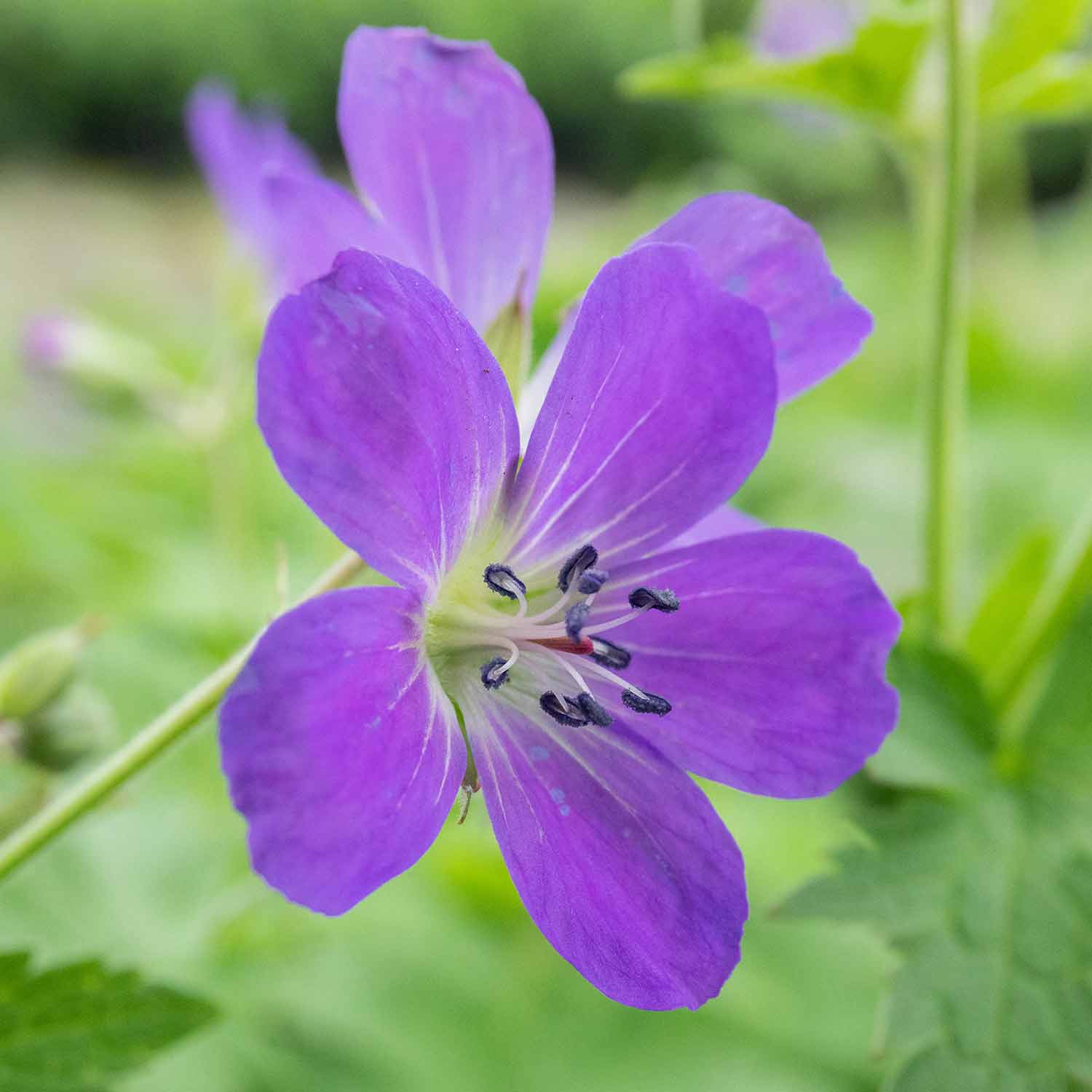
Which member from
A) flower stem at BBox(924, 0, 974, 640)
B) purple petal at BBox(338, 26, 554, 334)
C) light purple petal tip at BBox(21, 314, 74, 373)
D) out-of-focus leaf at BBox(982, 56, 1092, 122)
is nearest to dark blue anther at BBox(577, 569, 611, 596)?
purple petal at BBox(338, 26, 554, 334)

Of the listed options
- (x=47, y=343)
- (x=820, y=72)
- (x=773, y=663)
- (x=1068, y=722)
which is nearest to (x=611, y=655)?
(x=773, y=663)

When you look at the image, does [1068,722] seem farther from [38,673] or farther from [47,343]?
[47,343]

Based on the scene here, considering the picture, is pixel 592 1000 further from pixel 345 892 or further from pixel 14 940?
pixel 345 892

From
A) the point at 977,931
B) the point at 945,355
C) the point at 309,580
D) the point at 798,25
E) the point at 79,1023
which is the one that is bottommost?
the point at 309,580

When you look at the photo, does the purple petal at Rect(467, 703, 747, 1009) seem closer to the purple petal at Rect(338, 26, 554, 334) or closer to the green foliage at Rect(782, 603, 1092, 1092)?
the green foliage at Rect(782, 603, 1092, 1092)

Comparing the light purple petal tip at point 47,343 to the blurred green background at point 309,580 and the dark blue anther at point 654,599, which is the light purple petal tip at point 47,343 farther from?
the dark blue anther at point 654,599

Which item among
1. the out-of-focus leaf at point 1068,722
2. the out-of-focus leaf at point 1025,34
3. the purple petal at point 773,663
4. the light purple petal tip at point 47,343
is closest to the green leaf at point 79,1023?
the purple petal at point 773,663

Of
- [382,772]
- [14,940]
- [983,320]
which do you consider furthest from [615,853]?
[983,320]
